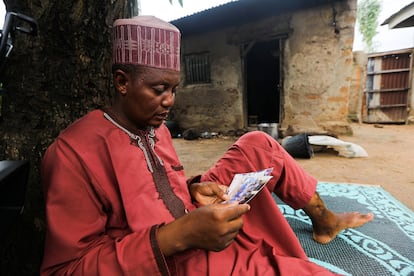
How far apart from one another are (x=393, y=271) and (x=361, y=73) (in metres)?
11.1

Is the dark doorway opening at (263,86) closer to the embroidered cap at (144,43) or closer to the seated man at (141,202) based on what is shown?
the seated man at (141,202)

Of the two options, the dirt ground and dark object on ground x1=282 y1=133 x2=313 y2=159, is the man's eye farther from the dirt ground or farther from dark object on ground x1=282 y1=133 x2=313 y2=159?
dark object on ground x1=282 y1=133 x2=313 y2=159

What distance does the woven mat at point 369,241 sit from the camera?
1.58 meters

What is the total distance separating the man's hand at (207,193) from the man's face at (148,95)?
1.49ft

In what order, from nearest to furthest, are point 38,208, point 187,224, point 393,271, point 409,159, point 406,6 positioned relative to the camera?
1. point 187,224
2. point 38,208
3. point 393,271
4. point 409,159
5. point 406,6

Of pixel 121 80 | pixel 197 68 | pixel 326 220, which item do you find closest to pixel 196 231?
pixel 121 80

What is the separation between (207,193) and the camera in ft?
4.25

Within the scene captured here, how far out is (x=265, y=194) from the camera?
1.28 metres

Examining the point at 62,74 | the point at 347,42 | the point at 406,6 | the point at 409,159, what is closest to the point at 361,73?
the point at 406,6

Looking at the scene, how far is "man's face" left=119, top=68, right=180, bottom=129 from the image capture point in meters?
0.96

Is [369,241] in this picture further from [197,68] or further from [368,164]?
[197,68]

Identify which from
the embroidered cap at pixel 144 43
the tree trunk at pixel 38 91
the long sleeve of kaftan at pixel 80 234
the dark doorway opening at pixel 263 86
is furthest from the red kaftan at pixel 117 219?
the dark doorway opening at pixel 263 86

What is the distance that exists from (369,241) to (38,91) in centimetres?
230

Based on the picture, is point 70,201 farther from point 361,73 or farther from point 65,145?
point 361,73
